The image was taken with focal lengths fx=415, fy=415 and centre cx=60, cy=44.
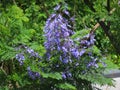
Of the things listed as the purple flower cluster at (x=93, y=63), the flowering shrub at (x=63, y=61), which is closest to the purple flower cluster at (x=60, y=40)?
the flowering shrub at (x=63, y=61)

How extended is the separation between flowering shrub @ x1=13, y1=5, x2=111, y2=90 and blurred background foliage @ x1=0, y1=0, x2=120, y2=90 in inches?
2.8

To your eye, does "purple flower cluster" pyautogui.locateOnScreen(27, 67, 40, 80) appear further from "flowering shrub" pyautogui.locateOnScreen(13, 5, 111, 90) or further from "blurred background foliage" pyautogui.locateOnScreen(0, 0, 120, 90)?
"blurred background foliage" pyautogui.locateOnScreen(0, 0, 120, 90)

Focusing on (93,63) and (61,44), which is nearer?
(61,44)

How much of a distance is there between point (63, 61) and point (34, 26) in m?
1.48

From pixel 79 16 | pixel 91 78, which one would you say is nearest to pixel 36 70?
pixel 91 78

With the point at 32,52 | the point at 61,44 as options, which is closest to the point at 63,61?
the point at 61,44

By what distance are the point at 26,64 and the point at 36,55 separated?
11cm

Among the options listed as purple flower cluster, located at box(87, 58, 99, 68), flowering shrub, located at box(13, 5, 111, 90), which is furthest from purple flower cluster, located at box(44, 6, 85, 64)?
purple flower cluster, located at box(87, 58, 99, 68)

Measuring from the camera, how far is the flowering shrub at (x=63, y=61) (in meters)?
2.73

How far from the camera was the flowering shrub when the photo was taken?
2.73 m

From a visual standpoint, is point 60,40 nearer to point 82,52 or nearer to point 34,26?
point 82,52

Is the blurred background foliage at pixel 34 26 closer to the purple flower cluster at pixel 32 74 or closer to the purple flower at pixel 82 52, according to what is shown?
the purple flower cluster at pixel 32 74

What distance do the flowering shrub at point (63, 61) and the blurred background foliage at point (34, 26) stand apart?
0.07 meters

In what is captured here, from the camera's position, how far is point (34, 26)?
420cm
